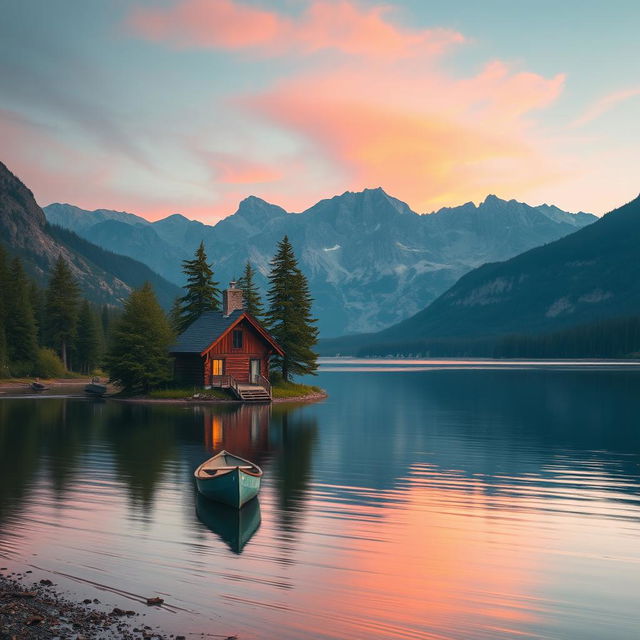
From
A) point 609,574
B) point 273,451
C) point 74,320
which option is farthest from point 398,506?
point 74,320

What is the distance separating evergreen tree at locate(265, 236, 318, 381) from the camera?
293 feet

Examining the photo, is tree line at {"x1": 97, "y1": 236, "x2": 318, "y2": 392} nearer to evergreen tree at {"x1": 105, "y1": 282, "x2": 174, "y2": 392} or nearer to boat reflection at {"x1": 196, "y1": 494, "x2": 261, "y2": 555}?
evergreen tree at {"x1": 105, "y1": 282, "x2": 174, "y2": 392}

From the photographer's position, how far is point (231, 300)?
83438 mm

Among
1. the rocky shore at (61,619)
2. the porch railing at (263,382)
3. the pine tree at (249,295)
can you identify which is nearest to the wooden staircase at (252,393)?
the porch railing at (263,382)

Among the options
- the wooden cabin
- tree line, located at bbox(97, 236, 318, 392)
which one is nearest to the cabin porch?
the wooden cabin

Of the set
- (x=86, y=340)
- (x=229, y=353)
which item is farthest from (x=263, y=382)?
(x=86, y=340)

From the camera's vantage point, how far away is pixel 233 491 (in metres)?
26.9

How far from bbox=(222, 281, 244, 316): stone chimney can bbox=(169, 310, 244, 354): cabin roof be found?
481 mm

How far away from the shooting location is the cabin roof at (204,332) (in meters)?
81.6

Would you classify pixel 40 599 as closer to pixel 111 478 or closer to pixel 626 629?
pixel 626 629

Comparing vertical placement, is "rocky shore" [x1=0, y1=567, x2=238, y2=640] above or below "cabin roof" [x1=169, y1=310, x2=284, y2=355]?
below

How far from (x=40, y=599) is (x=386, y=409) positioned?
64382 mm

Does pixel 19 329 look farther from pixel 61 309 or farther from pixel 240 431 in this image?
pixel 240 431

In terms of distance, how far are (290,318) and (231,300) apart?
926 cm
